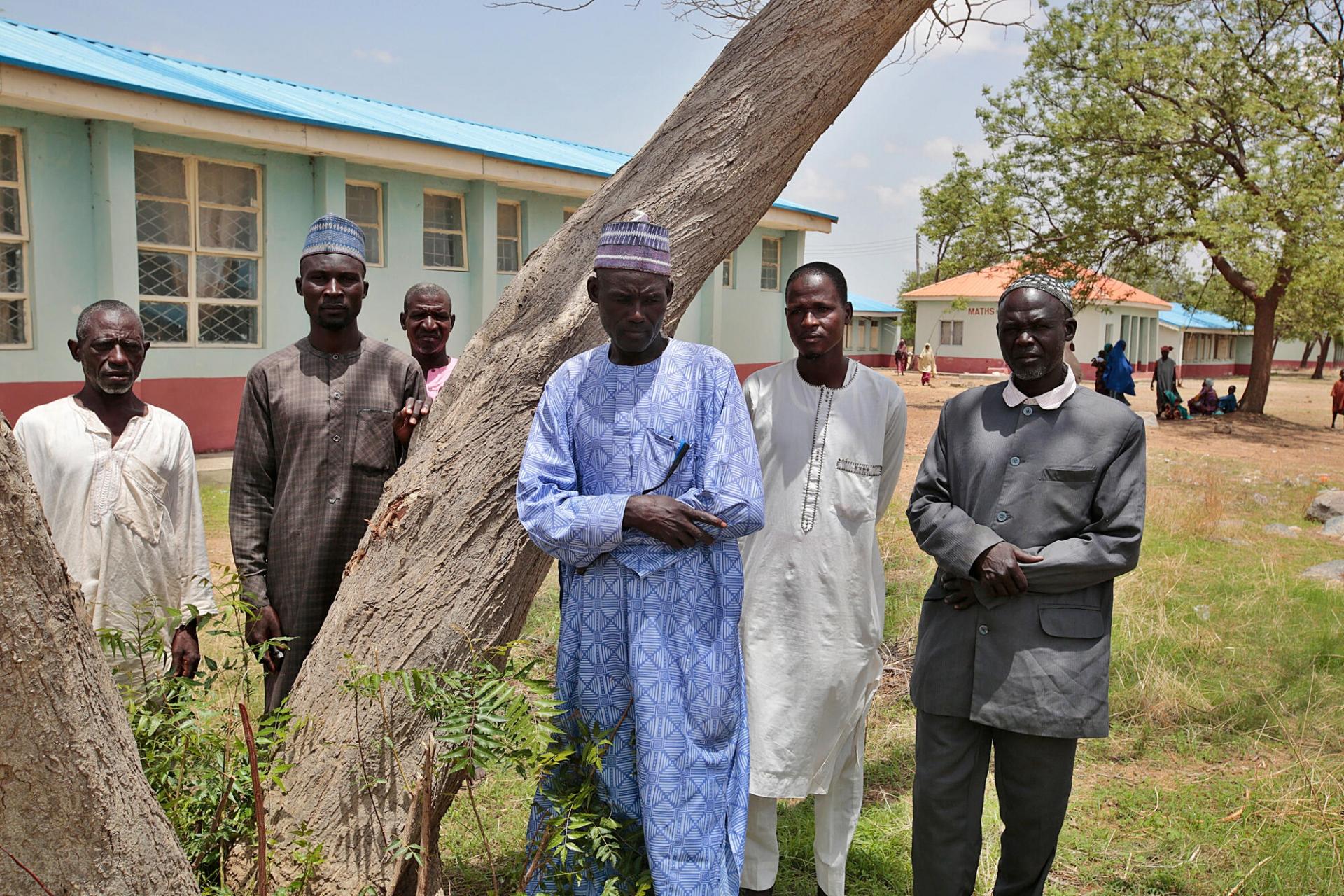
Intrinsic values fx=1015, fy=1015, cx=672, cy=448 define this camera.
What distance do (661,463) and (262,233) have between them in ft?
33.6

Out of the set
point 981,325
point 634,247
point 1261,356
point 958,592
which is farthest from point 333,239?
point 981,325

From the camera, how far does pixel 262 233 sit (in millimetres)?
11312

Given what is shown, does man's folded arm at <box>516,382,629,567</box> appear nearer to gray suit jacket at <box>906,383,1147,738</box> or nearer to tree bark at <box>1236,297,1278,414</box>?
gray suit jacket at <box>906,383,1147,738</box>

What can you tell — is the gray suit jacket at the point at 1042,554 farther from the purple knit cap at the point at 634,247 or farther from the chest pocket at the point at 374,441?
the chest pocket at the point at 374,441

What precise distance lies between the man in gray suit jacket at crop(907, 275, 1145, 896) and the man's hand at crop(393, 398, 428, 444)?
1.51m

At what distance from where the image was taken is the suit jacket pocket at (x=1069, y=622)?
2730 millimetres

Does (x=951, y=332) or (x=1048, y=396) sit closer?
(x=1048, y=396)

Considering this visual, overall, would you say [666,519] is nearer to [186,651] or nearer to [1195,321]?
[186,651]

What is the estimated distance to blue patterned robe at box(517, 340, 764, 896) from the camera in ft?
7.68

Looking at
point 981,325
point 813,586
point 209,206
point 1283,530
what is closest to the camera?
point 813,586

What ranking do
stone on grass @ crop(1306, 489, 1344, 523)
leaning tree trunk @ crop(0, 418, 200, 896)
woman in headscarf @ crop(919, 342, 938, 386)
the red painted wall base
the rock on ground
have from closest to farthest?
leaning tree trunk @ crop(0, 418, 200, 896) → the rock on ground → stone on grass @ crop(1306, 489, 1344, 523) → the red painted wall base → woman in headscarf @ crop(919, 342, 938, 386)

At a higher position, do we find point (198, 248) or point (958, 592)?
point (198, 248)

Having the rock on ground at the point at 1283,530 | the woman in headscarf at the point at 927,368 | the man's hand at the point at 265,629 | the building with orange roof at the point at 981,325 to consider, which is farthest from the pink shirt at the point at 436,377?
the building with orange roof at the point at 981,325

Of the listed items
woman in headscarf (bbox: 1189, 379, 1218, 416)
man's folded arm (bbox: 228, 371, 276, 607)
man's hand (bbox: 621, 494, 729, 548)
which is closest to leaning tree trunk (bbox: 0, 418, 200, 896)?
man's hand (bbox: 621, 494, 729, 548)
